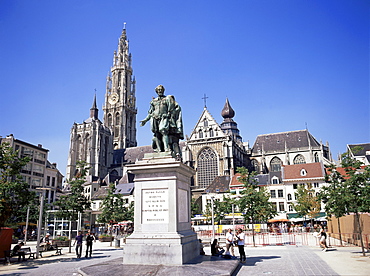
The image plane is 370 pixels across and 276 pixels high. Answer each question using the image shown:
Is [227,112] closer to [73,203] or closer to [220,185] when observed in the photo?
[220,185]

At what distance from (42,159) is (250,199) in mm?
38157

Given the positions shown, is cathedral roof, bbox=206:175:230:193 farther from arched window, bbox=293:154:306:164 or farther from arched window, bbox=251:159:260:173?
arched window, bbox=293:154:306:164

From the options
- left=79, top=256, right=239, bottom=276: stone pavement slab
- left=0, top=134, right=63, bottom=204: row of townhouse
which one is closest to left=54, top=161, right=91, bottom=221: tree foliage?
left=79, top=256, right=239, bottom=276: stone pavement slab

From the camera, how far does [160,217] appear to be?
7.98 m

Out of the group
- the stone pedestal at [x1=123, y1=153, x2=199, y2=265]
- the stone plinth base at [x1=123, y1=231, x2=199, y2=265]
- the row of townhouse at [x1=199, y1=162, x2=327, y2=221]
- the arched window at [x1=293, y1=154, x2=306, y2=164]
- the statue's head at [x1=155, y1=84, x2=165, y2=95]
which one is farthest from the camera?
the arched window at [x1=293, y1=154, x2=306, y2=164]

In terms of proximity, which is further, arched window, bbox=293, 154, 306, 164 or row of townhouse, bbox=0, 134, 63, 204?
arched window, bbox=293, 154, 306, 164

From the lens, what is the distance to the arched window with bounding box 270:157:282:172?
63.7 m

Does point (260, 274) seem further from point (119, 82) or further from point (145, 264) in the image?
point (119, 82)

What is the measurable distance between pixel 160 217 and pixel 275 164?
197 ft

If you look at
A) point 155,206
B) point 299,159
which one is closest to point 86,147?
point 299,159

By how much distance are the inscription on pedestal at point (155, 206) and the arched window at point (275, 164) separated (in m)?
59.2

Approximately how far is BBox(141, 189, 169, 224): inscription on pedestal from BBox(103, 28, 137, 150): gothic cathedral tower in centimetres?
7791

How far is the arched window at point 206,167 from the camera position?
2194 inches

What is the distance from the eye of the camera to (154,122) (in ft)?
30.5
